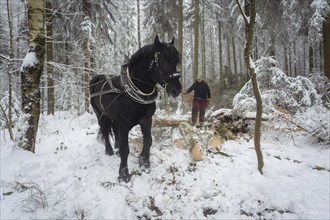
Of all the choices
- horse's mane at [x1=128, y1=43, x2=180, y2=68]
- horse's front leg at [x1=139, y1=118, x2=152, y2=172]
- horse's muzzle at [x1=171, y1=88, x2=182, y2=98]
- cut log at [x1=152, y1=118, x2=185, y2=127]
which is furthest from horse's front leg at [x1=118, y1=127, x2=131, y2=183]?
cut log at [x1=152, y1=118, x2=185, y2=127]

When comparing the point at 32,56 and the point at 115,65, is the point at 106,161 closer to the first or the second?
the point at 32,56

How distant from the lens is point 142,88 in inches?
178

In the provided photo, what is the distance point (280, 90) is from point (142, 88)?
608 centimetres

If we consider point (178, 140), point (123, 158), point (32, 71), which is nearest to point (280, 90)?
point (178, 140)

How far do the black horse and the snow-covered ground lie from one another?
53cm

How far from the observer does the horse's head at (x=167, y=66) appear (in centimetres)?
404

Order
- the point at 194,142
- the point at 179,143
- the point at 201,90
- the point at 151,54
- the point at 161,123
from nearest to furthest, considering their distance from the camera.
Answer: the point at 151,54 → the point at 194,142 → the point at 179,143 → the point at 161,123 → the point at 201,90

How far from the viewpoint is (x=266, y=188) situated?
4105 millimetres

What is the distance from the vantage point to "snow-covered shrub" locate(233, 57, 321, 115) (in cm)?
820

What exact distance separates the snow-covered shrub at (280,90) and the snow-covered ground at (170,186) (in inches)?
104

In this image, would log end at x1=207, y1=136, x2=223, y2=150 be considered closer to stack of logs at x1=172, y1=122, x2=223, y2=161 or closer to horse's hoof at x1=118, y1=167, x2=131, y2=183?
stack of logs at x1=172, y1=122, x2=223, y2=161

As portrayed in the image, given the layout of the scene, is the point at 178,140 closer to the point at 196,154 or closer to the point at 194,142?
the point at 194,142

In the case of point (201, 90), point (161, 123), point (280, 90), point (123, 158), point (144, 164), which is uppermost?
point (201, 90)

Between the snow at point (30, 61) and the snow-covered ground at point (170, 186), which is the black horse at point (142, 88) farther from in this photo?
the snow at point (30, 61)
